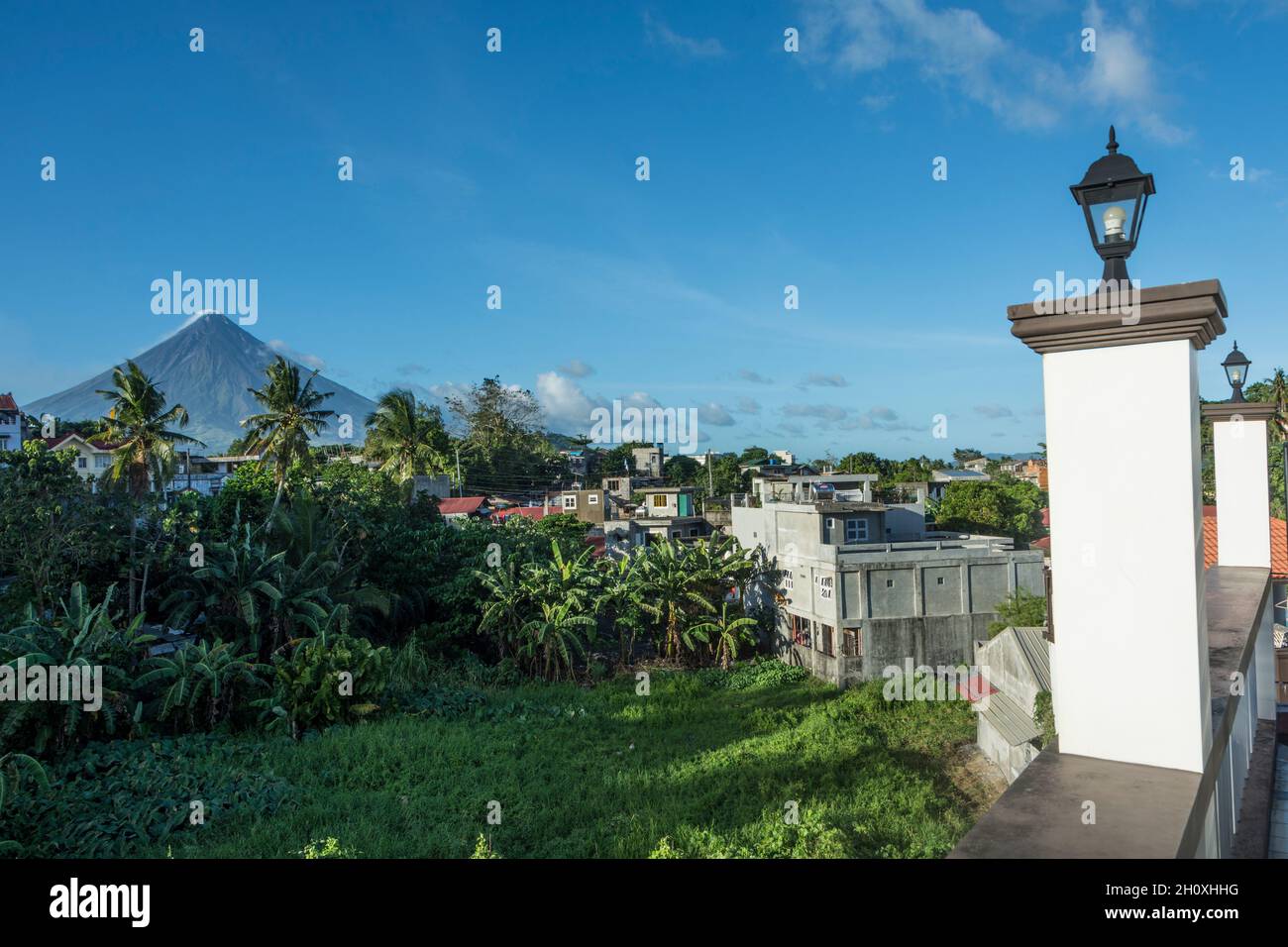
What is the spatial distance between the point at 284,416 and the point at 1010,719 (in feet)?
60.9

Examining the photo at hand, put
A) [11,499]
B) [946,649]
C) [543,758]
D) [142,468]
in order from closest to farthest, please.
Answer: [543,758] → [11,499] → [946,649] → [142,468]

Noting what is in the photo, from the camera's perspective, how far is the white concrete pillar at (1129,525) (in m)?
1.87

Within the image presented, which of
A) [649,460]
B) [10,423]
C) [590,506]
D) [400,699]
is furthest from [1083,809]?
[649,460]

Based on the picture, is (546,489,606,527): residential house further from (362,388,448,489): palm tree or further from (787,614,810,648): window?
(787,614,810,648): window

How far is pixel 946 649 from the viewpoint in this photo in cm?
1591

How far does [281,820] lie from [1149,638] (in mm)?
8130

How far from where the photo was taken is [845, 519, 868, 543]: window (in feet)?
64.6

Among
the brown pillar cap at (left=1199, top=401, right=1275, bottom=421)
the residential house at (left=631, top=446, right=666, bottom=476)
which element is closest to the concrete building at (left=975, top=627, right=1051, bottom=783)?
the brown pillar cap at (left=1199, top=401, right=1275, bottom=421)

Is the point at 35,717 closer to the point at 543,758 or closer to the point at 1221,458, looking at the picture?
the point at 543,758

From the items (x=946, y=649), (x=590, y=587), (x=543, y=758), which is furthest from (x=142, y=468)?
(x=946, y=649)

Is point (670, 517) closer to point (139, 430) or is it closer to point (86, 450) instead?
point (139, 430)

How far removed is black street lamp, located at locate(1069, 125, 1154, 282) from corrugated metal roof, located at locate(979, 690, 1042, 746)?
9.48 m

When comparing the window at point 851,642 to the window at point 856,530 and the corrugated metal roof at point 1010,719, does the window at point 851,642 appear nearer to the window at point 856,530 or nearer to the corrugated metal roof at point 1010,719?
the corrugated metal roof at point 1010,719

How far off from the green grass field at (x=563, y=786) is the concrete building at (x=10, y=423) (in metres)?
34.0
